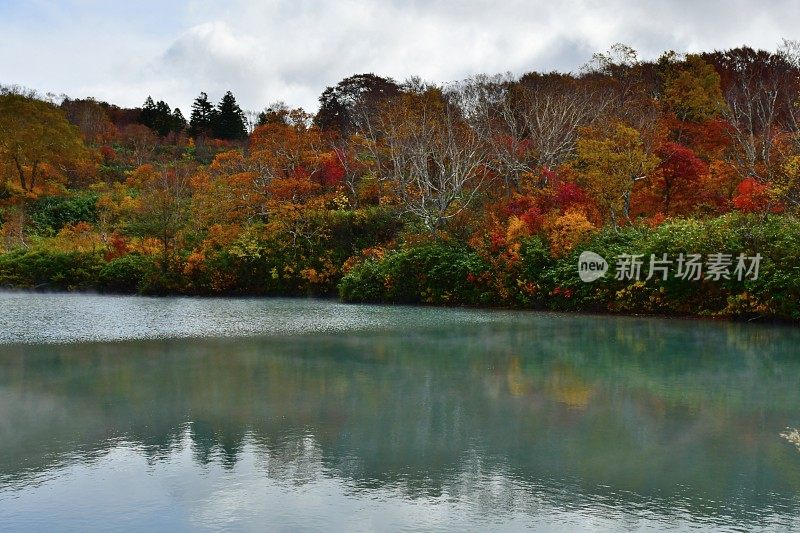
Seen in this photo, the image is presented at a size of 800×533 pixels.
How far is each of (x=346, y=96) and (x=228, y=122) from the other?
14.7 m

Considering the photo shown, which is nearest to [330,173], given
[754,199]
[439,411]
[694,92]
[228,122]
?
[754,199]

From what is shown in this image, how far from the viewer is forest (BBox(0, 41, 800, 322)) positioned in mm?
18812

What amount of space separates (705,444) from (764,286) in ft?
36.3

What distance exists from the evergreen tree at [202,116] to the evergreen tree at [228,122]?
53 centimetres

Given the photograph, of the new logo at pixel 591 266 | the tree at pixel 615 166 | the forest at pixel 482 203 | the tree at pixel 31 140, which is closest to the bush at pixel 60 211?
the forest at pixel 482 203

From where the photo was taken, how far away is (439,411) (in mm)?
7984

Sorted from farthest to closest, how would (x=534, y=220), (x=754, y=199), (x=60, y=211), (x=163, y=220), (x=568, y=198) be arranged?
(x=60, y=211) → (x=163, y=220) → (x=568, y=198) → (x=534, y=220) → (x=754, y=199)

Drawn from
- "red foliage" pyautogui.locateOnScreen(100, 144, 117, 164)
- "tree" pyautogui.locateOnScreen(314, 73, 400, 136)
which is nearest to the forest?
"tree" pyautogui.locateOnScreen(314, 73, 400, 136)

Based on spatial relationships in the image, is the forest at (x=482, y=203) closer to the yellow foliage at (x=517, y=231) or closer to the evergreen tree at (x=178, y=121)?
the yellow foliage at (x=517, y=231)

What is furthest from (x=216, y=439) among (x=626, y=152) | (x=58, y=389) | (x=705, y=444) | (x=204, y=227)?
(x=204, y=227)

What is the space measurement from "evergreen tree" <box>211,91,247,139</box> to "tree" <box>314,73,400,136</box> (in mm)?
12176

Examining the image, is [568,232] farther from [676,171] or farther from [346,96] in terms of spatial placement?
[346,96]

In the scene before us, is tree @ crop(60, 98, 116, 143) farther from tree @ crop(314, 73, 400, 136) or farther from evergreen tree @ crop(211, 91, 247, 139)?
tree @ crop(314, 73, 400, 136)

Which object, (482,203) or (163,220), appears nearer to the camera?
(482,203)
